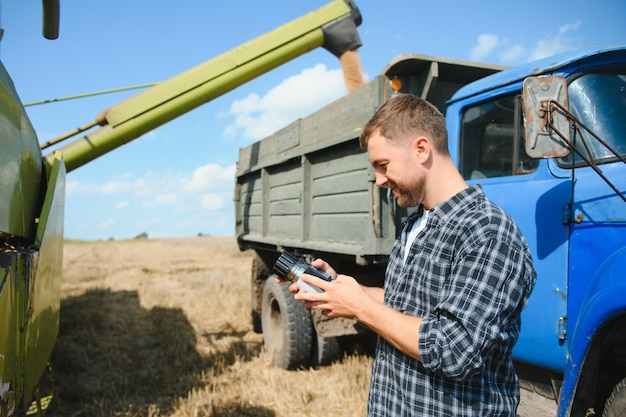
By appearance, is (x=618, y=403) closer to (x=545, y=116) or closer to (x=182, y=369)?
(x=545, y=116)

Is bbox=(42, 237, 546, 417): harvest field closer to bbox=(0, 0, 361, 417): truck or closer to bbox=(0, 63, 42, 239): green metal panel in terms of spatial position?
bbox=(0, 0, 361, 417): truck

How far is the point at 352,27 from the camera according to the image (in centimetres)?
515

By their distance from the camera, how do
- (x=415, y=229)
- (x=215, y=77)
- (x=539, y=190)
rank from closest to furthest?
(x=415, y=229)
(x=539, y=190)
(x=215, y=77)

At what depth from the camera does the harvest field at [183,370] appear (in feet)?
12.5

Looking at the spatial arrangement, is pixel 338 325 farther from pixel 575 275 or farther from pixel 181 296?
pixel 181 296

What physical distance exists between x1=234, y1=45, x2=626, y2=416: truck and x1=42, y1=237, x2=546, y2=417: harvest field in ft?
1.51

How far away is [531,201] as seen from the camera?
8.28 feet

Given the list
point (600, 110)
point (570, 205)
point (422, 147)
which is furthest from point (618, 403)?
point (422, 147)

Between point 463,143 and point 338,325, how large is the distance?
6.49ft

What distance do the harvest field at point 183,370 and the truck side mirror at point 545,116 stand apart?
137cm

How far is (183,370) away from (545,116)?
413cm

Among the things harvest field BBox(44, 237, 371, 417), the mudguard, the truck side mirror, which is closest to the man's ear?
the truck side mirror

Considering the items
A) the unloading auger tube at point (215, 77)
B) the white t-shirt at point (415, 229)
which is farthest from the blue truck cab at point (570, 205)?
the unloading auger tube at point (215, 77)

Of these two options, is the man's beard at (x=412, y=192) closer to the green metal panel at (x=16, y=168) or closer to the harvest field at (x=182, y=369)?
the green metal panel at (x=16, y=168)
